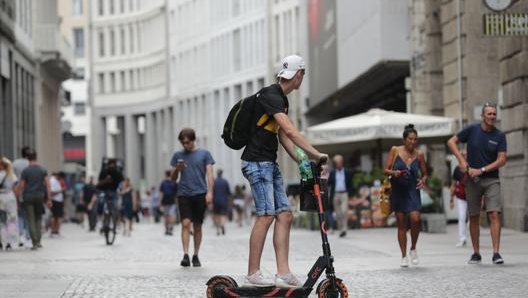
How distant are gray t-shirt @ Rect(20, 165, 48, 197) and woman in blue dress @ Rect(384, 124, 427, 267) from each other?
33.8 feet

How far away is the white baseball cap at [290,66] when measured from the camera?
1202 centimetres

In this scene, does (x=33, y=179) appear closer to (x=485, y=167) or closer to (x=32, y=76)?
(x=485, y=167)

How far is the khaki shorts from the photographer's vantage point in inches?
679

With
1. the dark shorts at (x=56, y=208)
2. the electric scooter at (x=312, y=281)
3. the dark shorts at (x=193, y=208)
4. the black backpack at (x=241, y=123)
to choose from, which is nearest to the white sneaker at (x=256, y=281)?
the electric scooter at (x=312, y=281)

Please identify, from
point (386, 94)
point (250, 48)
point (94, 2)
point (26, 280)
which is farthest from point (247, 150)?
point (94, 2)

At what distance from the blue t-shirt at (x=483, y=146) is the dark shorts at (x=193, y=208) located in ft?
11.3

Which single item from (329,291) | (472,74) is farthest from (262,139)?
(472,74)

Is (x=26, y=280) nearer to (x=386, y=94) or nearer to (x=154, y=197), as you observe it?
(x=386, y=94)

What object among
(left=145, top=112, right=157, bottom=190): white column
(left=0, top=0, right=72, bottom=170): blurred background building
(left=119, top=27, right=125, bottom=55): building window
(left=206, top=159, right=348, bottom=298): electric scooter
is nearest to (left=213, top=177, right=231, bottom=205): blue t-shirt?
(left=0, top=0, right=72, bottom=170): blurred background building

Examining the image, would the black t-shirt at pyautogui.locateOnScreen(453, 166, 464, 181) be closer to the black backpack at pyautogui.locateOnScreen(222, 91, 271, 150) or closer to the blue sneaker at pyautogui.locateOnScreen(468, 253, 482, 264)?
the blue sneaker at pyautogui.locateOnScreen(468, 253, 482, 264)

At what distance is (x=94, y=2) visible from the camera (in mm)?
118375

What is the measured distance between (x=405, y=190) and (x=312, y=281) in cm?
635

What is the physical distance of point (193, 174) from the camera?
1886cm

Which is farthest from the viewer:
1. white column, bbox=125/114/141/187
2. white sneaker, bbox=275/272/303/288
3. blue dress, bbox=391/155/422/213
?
white column, bbox=125/114/141/187
